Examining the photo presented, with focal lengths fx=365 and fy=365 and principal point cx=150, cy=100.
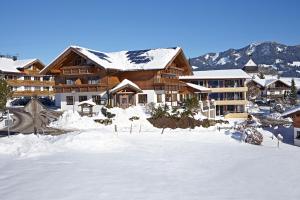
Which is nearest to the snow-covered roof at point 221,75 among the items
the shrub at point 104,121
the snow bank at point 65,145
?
the shrub at point 104,121

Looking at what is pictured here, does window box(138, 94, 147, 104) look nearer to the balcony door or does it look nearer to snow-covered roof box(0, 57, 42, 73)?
the balcony door

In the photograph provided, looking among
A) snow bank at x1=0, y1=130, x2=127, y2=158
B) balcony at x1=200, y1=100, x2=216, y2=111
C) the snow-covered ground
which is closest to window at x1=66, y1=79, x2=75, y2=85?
balcony at x1=200, y1=100, x2=216, y2=111

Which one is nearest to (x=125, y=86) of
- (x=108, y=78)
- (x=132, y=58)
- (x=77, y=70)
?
(x=108, y=78)

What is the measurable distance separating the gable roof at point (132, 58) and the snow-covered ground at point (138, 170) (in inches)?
877

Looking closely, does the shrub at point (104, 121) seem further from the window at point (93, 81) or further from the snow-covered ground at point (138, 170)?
the window at point (93, 81)

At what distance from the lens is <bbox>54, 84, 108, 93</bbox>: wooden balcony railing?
45.8m

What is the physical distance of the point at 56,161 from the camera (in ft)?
54.7

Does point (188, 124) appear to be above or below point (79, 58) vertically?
below

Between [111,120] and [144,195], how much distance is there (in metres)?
23.1

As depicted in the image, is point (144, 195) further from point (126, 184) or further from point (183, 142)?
point (183, 142)

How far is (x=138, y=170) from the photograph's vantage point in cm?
1530

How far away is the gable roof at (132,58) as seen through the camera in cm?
4541

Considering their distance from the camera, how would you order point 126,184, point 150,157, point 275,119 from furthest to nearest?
1. point 275,119
2. point 150,157
3. point 126,184

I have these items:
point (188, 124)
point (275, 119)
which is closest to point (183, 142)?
point (188, 124)
